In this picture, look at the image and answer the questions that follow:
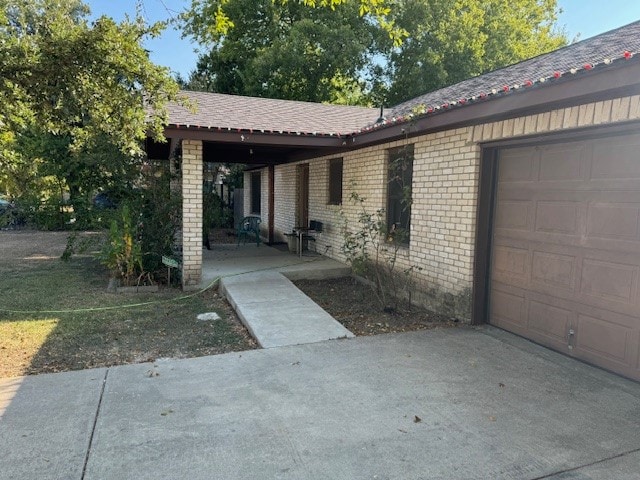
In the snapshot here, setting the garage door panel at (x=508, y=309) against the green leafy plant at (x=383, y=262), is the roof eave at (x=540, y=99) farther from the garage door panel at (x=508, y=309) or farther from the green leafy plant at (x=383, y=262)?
the garage door panel at (x=508, y=309)

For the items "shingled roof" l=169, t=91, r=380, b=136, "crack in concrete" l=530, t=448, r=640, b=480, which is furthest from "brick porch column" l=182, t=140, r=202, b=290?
"crack in concrete" l=530, t=448, r=640, b=480

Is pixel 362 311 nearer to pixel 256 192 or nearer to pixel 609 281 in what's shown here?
pixel 609 281

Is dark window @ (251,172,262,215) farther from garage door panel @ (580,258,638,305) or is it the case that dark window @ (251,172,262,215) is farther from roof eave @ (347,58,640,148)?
garage door panel @ (580,258,638,305)

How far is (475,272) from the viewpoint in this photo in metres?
5.55

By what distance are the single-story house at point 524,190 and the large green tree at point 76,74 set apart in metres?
2.22

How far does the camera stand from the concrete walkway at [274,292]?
519cm

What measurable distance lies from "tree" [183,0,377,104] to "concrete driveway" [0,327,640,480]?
19658mm

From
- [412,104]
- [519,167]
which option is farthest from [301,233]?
[519,167]

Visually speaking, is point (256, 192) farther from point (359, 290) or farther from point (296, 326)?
point (296, 326)

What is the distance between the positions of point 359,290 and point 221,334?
9.90ft

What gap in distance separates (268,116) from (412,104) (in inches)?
119

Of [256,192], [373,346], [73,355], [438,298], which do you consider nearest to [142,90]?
[73,355]

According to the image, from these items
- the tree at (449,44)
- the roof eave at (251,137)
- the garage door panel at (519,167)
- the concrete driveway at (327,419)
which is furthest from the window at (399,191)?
the tree at (449,44)

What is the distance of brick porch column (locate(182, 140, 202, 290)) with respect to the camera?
7.45m
